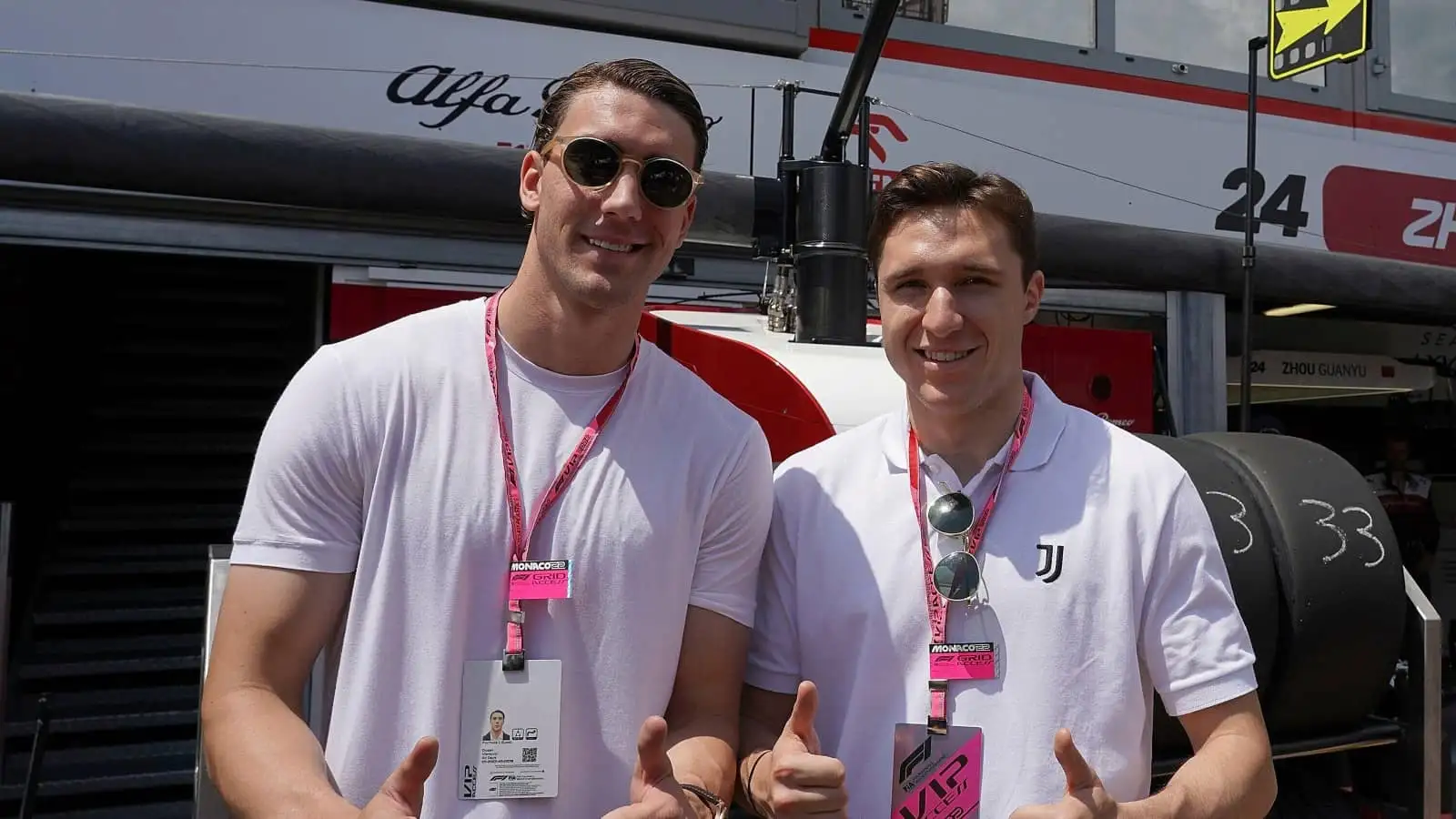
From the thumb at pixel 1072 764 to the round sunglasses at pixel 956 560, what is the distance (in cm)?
30

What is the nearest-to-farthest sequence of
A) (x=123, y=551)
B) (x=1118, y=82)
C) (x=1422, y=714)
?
(x=1422, y=714) → (x=123, y=551) → (x=1118, y=82)

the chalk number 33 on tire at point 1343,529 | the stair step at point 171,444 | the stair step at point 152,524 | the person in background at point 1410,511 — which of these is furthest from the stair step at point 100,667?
the person in background at point 1410,511

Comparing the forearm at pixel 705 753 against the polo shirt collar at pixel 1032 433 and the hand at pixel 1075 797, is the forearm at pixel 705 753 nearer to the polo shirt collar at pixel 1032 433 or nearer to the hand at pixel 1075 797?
the hand at pixel 1075 797

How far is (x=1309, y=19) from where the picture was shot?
18.7 ft

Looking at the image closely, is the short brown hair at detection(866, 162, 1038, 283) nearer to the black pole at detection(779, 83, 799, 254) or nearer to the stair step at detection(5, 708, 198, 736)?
the black pole at detection(779, 83, 799, 254)

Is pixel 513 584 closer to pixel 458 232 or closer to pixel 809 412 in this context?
pixel 809 412

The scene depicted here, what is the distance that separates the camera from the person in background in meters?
8.15

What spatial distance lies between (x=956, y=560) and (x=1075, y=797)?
15.7 inches

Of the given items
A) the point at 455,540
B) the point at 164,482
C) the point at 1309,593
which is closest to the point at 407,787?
the point at 455,540

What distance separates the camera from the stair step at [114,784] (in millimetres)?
5229

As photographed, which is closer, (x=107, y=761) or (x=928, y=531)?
(x=928, y=531)

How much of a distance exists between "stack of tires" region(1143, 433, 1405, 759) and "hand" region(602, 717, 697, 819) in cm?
154

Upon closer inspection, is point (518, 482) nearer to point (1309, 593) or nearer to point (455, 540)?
point (455, 540)

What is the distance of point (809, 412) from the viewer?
2.72 meters
